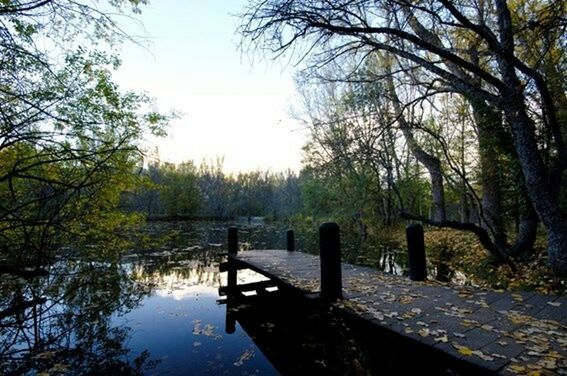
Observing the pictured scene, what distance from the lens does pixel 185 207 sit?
53000 mm

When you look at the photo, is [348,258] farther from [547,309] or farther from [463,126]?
[547,309]

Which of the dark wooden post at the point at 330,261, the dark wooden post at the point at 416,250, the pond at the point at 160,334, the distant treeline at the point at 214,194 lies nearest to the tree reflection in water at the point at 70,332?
the pond at the point at 160,334

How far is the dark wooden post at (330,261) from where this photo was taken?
17.5ft

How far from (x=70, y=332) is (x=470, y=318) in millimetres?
6896

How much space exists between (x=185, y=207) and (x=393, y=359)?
51.7m

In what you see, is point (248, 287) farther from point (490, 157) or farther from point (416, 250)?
point (490, 157)

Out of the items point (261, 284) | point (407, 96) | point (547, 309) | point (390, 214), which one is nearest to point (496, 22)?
point (407, 96)

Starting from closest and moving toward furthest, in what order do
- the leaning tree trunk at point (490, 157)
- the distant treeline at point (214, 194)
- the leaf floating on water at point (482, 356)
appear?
the leaf floating on water at point (482, 356) < the leaning tree trunk at point (490, 157) < the distant treeline at point (214, 194)

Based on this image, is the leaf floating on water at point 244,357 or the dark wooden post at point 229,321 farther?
the dark wooden post at point 229,321

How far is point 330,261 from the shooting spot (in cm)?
535

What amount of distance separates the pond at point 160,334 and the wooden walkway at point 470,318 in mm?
863

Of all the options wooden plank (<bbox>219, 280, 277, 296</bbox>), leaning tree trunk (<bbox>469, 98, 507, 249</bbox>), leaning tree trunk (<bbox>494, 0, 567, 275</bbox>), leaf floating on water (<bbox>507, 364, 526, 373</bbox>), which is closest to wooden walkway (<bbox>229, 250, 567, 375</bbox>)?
leaf floating on water (<bbox>507, 364, 526, 373</bbox>)

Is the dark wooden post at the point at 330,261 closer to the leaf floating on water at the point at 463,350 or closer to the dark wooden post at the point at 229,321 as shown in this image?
the leaf floating on water at the point at 463,350

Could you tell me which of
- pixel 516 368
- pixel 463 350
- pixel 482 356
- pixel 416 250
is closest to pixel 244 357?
pixel 463 350
